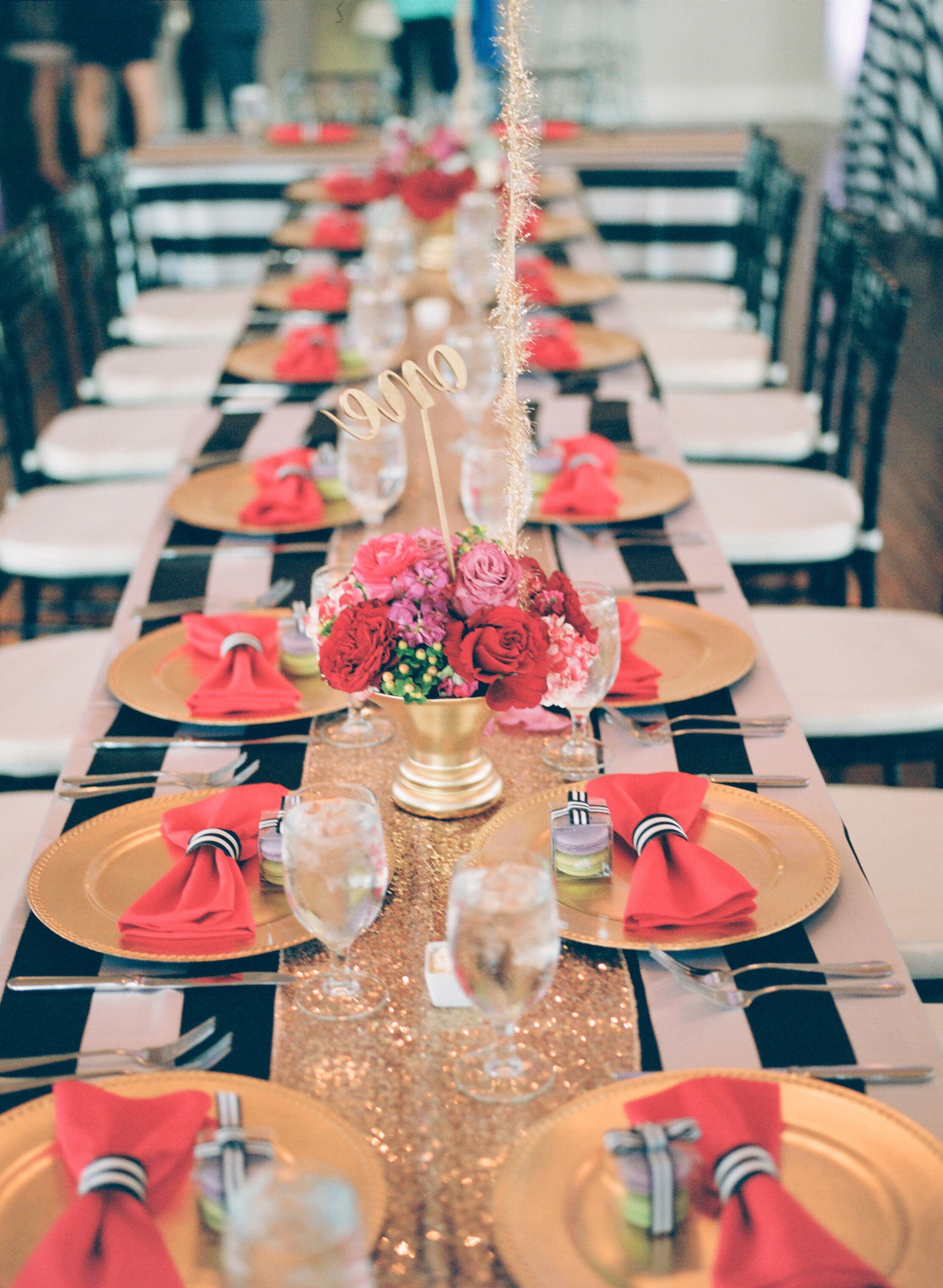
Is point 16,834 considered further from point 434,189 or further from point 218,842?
point 434,189

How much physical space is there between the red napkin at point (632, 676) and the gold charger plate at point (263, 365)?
1.31m

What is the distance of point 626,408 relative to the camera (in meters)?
2.56

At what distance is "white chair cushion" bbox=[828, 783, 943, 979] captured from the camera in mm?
1504

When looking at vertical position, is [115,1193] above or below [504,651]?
below

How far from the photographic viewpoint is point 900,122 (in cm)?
872

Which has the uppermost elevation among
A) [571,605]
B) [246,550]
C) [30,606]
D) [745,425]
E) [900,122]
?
[571,605]

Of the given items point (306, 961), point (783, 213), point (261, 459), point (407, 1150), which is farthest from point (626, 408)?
point (407, 1150)

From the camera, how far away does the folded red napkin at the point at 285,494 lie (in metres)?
2.01

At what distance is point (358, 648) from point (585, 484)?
38.2 inches

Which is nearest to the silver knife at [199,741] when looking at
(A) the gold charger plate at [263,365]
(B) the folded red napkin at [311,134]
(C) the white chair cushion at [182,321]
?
(A) the gold charger plate at [263,365]

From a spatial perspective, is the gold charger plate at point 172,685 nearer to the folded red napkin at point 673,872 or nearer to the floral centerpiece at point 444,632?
the floral centerpiece at point 444,632

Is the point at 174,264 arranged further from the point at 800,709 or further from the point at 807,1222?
the point at 807,1222

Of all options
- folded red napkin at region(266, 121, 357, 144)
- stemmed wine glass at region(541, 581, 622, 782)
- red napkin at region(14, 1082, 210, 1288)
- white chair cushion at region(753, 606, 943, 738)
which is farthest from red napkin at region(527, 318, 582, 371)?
folded red napkin at region(266, 121, 357, 144)

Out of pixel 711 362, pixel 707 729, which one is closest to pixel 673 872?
pixel 707 729
